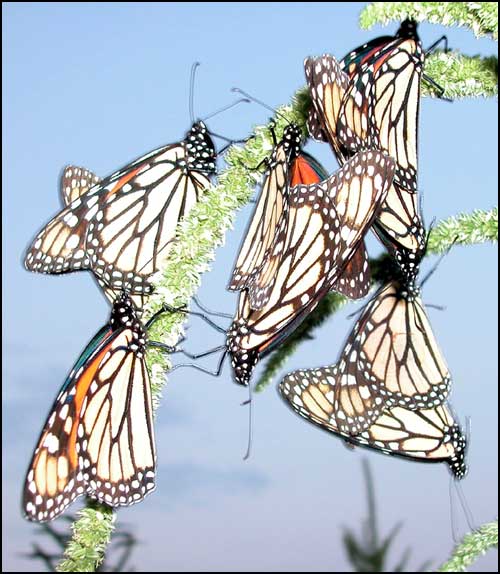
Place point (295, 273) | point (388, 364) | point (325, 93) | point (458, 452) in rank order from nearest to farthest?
1. point (325, 93)
2. point (295, 273)
3. point (388, 364)
4. point (458, 452)

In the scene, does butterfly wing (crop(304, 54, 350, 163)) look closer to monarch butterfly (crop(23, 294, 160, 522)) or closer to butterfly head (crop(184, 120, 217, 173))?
butterfly head (crop(184, 120, 217, 173))

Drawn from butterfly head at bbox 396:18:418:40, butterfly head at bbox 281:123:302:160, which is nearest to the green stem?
butterfly head at bbox 281:123:302:160

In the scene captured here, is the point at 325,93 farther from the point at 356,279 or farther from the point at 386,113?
the point at 356,279

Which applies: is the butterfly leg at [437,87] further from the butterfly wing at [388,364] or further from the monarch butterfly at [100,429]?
the monarch butterfly at [100,429]

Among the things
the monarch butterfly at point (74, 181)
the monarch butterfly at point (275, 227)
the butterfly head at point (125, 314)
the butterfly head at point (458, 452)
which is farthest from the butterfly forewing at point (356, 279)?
the monarch butterfly at point (74, 181)

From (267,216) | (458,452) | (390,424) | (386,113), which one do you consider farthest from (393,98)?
(458,452)

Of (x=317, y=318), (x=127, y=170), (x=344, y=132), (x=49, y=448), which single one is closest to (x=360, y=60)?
(x=344, y=132)
